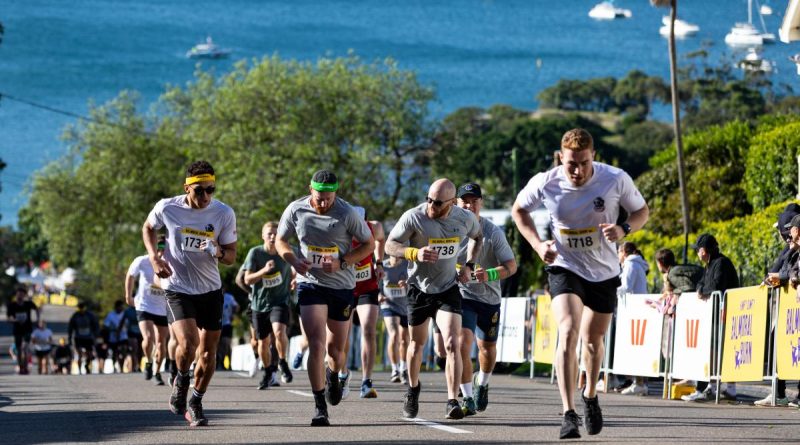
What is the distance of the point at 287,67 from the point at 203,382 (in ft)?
176

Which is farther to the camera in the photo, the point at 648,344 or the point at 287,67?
the point at 287,67

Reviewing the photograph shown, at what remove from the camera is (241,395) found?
60.7 feet

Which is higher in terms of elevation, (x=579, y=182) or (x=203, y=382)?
(x=579, y=182)

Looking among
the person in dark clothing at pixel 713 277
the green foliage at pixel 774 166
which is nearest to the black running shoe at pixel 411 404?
the person in dark clothing at pixel 713 277

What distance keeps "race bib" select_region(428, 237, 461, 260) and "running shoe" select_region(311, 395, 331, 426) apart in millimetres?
1535

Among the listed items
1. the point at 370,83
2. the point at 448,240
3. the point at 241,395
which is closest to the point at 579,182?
the point at 448,240

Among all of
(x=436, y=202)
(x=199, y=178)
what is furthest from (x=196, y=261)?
(x=436, y=202)

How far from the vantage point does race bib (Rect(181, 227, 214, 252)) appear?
530 inches

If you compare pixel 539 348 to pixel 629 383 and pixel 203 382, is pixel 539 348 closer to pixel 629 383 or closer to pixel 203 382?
pixel 629 383

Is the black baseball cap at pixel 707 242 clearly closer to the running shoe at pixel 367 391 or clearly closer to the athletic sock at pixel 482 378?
the running shoe at pixel 367 391

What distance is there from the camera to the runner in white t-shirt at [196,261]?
13.4 metres

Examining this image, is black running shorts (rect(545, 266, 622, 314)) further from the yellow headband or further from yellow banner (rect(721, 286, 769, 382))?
yellow banner (rect(721, 286, 769, 382))

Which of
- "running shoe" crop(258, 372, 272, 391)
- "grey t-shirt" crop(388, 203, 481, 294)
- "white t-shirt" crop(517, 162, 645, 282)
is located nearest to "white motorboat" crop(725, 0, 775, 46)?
"running shoe" crop(258, 372, 272, 391)

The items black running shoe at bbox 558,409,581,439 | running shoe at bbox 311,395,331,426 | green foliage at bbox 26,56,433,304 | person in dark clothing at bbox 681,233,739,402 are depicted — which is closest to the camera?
black running shoe at bbox 558,409,581,439
